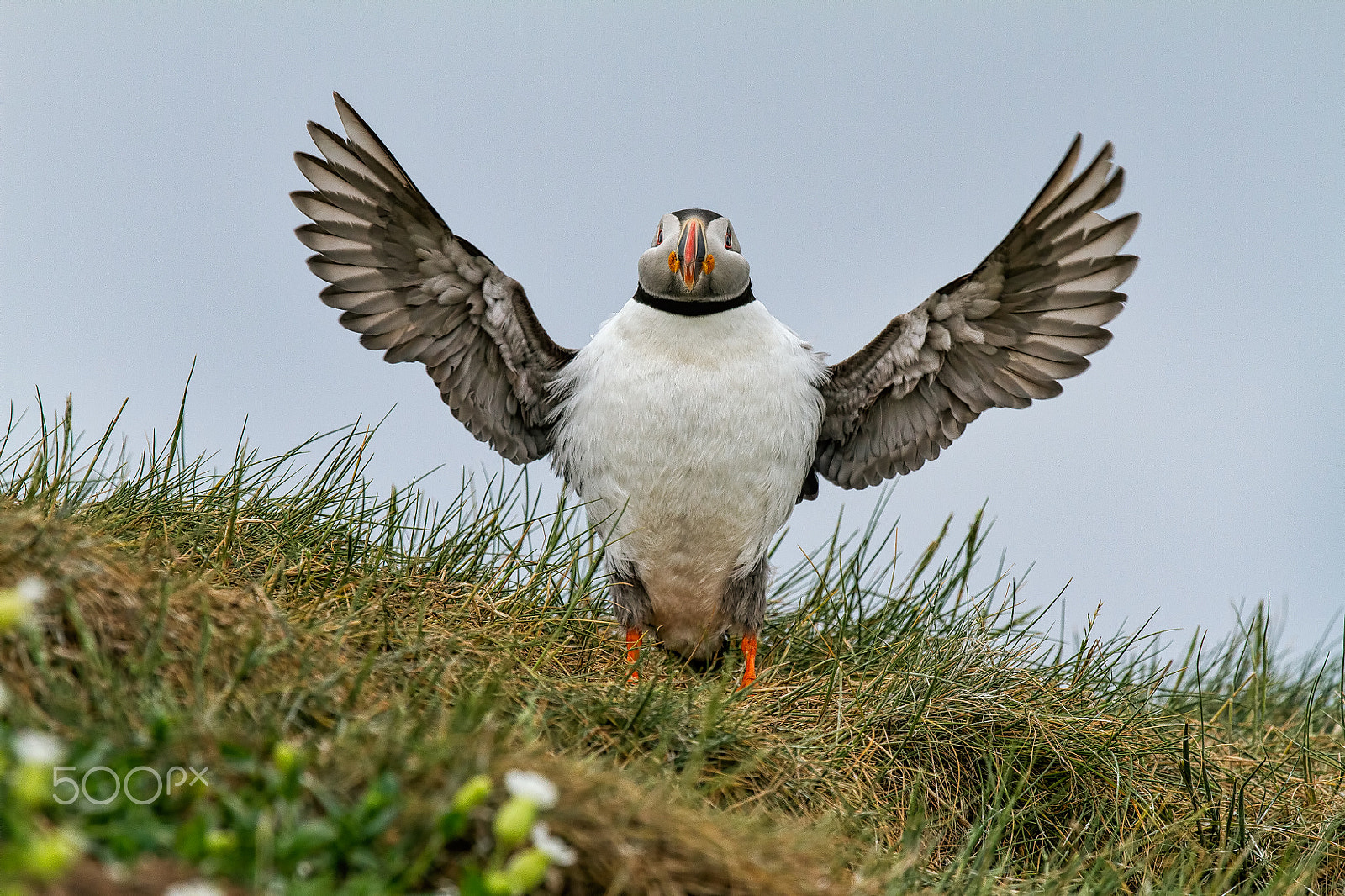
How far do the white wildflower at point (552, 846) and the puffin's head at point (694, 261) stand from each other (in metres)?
3.07

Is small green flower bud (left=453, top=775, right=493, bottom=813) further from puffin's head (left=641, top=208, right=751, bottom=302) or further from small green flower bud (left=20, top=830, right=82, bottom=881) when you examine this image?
puffin's head (left=641, top=208, right=751, bottom=302)

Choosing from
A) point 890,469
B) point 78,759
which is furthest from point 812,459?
point 78,759

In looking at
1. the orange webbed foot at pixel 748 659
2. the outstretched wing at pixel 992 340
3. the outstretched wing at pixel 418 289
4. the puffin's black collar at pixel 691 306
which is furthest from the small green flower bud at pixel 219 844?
the outstretched wing at pixel 992 340

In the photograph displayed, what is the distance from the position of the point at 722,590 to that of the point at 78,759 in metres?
3.36

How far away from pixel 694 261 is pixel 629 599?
1577mm

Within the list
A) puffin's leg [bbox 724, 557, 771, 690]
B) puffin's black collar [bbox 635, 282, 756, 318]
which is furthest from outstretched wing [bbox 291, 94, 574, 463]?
puffin's leg [bbox 724, 557, 771, 690]

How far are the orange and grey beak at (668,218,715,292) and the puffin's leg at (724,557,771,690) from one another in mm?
1364

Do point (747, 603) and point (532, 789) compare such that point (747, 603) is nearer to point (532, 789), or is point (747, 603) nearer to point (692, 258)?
point (692, 258)

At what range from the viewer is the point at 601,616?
19.4 ft

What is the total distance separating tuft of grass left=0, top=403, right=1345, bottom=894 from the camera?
2.78 metres

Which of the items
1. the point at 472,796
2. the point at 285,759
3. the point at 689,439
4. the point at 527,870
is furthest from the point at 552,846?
the point at 689,439

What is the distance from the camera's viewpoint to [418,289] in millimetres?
5500

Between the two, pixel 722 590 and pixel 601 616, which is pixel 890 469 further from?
pixel 601 616

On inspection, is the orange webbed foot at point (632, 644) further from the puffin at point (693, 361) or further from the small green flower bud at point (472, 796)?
the small green flower bud at point (472, 796)
